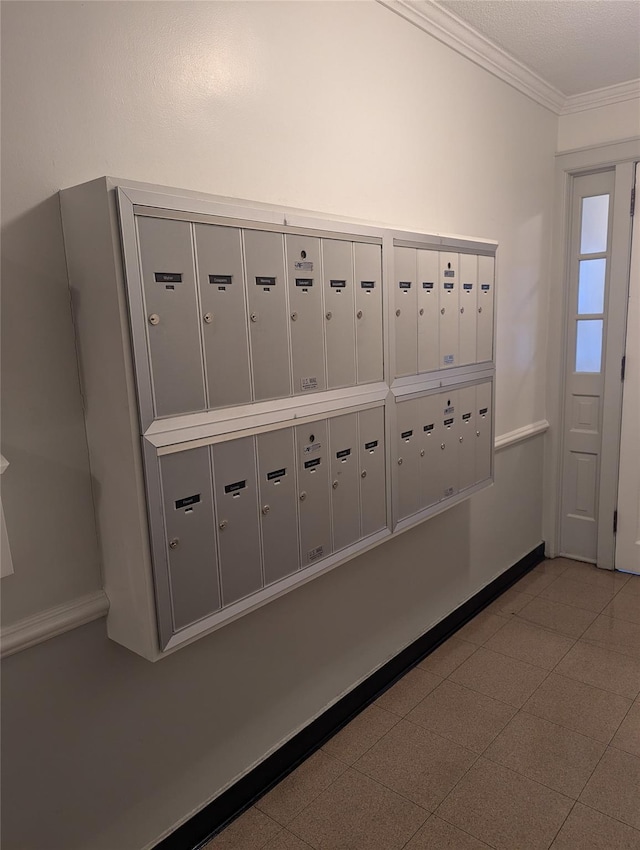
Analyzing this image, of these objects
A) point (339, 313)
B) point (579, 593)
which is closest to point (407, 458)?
point (339, 313)

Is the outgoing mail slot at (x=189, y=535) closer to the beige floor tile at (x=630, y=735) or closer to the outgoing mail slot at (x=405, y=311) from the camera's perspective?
the outgoing mail slot at (x=405, y=311)

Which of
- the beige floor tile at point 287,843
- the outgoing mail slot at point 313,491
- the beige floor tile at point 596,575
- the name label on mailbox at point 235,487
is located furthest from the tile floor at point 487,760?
the name label on mailbox at point 235,487

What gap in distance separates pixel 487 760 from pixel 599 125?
10.5 ft

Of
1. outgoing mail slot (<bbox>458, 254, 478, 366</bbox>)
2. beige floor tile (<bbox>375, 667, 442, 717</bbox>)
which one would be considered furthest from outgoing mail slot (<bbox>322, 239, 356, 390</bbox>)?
beige floor tile (<bbox>375, 667, 442, 717</bbox>)

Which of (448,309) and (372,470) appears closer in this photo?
(372,470)

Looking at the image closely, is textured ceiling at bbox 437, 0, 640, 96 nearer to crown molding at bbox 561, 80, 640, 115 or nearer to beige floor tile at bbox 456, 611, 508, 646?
crown molding at bbox 561, 80, 640, 115

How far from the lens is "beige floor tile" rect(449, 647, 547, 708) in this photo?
2.43m

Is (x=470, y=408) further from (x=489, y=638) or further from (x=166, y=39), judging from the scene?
(x=166, y=39)

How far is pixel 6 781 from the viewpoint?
132 centimetres

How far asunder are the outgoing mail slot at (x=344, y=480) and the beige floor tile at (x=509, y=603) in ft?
5.08

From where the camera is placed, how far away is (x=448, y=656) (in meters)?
2.71

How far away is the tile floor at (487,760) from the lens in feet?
5.84

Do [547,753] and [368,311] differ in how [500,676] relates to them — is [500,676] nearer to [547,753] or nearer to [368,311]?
[547,753]

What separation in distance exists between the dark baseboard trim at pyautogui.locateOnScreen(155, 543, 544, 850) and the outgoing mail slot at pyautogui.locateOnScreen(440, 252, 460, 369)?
4.22ft
